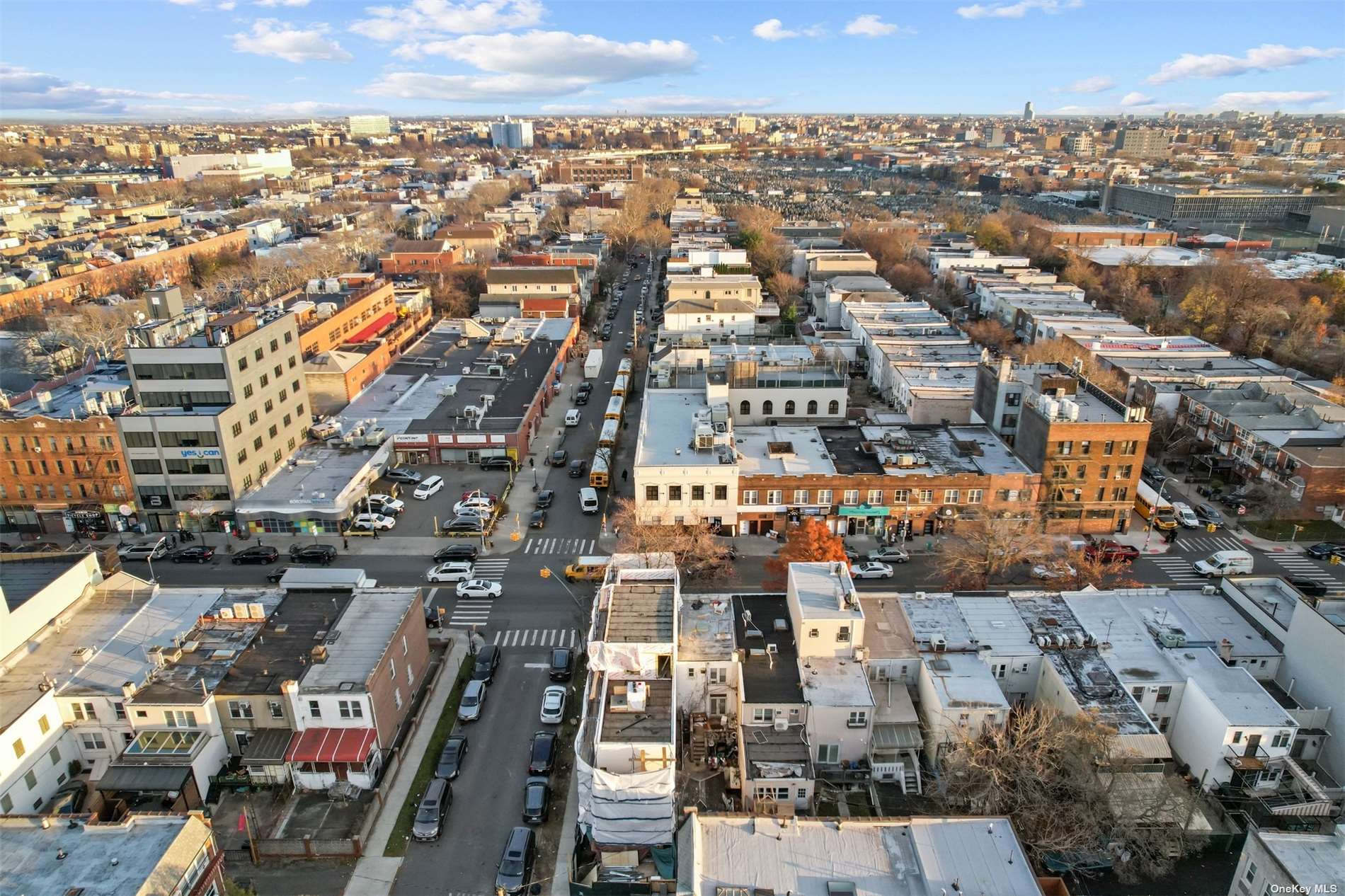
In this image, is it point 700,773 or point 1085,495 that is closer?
point 700,773

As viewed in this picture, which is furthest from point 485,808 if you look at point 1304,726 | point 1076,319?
point 1076,319

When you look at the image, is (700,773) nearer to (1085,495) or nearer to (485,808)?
(485,808)

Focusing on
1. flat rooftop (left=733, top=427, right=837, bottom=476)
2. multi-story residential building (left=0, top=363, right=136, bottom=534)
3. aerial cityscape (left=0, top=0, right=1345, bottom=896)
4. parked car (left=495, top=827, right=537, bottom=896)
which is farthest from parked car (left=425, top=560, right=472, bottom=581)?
multi-story residential building (left=0, top=363, right=136, bottom=534)

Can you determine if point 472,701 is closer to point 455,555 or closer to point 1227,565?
point 455,555

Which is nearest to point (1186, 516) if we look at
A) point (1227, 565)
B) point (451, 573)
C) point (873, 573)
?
point (1227, 565)

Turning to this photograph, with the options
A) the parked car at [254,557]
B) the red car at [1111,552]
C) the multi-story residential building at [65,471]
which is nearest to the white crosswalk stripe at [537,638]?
the parked car at [254,557]

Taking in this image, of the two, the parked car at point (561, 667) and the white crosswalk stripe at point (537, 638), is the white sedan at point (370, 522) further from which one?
the parked car at point (561, 667)
